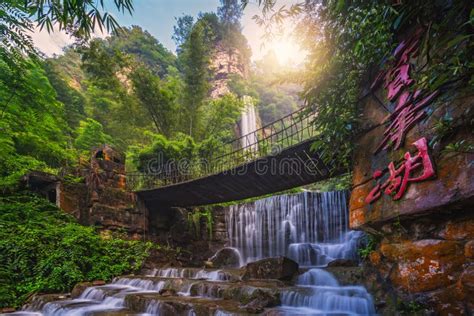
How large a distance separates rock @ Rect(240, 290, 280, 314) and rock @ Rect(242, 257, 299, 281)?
1.76 metres

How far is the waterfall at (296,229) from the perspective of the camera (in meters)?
9.44

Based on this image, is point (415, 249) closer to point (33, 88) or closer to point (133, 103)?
point (33, 88)

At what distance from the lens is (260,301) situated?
468 centimetres

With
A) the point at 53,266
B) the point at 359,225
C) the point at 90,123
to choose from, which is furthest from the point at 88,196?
the point at 359,225

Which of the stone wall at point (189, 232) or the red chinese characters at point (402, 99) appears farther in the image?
the stone wall at point (189, 232)

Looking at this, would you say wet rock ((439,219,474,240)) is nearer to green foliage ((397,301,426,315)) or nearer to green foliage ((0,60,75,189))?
green foliage ((397,301,426,315))

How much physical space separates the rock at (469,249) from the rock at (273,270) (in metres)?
4.24

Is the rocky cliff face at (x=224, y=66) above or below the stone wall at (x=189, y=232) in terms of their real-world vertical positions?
above

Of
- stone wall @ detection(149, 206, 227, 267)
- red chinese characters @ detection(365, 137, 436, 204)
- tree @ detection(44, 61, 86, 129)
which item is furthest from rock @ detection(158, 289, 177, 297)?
tree @ detection(44, 61, 86, 129)

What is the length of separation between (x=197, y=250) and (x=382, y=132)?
33.2 feet

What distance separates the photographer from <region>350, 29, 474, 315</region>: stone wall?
2.82 m

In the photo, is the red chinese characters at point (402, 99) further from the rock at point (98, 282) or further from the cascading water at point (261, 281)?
the rock at point (98, 282)

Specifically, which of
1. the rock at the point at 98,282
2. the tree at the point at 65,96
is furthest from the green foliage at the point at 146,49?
the rock at the point at 98,282

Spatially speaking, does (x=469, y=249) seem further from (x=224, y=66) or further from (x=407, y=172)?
(x=224, y=66)
